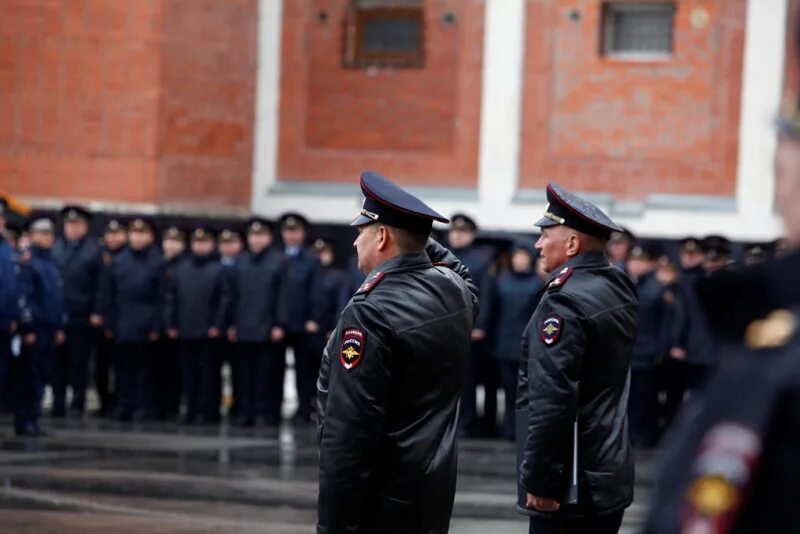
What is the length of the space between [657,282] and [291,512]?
7.20 m

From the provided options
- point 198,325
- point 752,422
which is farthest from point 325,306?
point 752,422

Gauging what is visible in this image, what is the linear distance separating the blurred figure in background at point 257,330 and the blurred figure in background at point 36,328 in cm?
225

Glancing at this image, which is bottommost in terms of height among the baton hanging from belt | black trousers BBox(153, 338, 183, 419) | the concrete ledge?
black trousers BBox(153, 338, 183, 419)

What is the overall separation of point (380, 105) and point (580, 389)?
1751 centimetres

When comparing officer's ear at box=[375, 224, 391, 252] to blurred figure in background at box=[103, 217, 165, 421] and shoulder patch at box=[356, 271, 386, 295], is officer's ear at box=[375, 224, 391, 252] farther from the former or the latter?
blurred figure in background at box=[103, 217, 165, 421]

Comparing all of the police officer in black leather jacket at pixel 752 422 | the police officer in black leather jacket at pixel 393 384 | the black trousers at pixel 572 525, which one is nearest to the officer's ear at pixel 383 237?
the police officer in black leather jacket at pixel 393 384

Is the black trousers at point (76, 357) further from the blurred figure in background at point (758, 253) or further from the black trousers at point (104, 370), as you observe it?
the blurred figure in background at point (758, 253)

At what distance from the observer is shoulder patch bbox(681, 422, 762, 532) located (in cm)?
211

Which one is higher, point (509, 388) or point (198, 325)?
point (198, 325)

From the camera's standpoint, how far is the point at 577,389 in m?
6.08

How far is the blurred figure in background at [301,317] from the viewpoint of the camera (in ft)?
57.8

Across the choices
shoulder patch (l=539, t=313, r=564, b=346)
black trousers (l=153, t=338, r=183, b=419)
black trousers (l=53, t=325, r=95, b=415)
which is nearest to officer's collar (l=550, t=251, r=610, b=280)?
shoulder patch (l=539, t=313, r=564, b=346)

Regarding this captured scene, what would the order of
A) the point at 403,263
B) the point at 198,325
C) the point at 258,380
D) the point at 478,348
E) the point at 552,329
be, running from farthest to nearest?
the point at 258,380 → the point at 198,325 → the point at 478,348 → the point at 552,329 → the point at 403,263

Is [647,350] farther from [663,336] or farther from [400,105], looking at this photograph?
[400,105]
